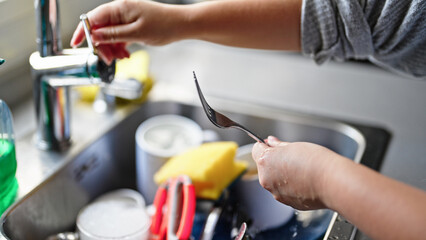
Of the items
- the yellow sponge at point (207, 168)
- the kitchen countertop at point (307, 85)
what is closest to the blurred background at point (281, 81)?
the kitchen countertop at point (307, 85)

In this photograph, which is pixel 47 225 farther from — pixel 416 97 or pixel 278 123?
pixel 416 97

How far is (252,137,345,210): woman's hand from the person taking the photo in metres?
0.42

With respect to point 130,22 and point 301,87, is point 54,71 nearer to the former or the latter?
point 130,22

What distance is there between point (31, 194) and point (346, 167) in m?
0.41

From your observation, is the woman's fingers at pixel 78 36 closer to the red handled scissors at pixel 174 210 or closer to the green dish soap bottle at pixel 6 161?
the green dish soap bottle at pixel 6 161

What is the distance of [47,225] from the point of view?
→ 2.18 ft

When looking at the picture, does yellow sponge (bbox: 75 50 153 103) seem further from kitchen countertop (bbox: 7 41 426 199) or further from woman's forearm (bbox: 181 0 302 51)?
woman's forearm (bbox: 181 0 302 51)

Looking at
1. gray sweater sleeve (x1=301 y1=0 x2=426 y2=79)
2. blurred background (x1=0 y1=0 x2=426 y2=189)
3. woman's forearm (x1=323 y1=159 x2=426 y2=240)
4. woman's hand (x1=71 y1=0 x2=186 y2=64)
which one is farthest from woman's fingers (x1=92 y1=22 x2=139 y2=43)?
woman's forearm (x1=323 y1=159 x2=426 y2=240)

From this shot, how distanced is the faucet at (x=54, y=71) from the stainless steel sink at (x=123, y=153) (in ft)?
0.21

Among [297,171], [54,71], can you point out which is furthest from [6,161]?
[297,171]

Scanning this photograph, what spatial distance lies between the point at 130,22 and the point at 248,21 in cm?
15

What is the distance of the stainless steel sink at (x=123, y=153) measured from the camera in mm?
638

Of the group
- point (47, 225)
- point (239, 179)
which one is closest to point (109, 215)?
point (47, 225)

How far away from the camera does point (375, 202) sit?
15.1 inches
